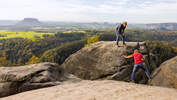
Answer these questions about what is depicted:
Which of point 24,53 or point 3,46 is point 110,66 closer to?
point 24,53

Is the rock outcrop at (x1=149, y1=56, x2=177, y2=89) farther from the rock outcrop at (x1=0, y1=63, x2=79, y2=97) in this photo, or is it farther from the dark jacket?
the rock outcrop at (x1=0, y1=63, x2=79, y2=97)

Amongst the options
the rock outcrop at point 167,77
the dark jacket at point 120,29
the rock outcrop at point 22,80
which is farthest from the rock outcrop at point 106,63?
the rock outcrop at point 22,80

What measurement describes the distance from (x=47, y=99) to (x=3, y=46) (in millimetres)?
160413

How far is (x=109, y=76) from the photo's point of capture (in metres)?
21.1

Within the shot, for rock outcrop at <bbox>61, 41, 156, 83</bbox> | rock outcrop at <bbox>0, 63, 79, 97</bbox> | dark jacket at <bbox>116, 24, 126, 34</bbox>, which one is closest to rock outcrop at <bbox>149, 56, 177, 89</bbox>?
rock outcrop at <bbox>61, 41, 156, 83</bbox>

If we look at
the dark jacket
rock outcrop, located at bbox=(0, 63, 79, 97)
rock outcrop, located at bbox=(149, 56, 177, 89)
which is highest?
the dark jacket

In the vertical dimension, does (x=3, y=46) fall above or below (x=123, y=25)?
below

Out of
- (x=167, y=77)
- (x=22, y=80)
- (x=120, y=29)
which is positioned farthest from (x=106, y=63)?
(x=22, y=80)

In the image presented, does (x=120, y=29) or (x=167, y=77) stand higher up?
(x=120, y=29)

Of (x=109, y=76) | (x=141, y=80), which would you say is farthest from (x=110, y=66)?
(x=141, y=80)

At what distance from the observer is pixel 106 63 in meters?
22.2

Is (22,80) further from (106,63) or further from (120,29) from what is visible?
(120,29)

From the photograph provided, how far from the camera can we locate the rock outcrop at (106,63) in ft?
69.5

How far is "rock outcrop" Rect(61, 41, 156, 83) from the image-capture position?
2117 cm
